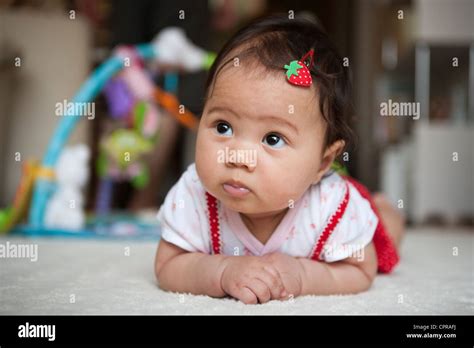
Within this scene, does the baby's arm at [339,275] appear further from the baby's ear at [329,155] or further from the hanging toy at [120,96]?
the hanging toy at [120,96]

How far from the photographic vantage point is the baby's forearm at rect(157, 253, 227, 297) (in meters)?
0.80

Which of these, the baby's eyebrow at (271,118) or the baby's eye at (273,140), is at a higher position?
the baby's eyebrow at (271,118)

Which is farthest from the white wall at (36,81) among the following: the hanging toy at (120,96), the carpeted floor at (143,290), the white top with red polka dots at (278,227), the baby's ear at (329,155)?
the baby's ear at (329,155)

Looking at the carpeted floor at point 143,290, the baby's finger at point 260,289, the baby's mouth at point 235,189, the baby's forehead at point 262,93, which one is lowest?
the carpeted floor at point 143,290

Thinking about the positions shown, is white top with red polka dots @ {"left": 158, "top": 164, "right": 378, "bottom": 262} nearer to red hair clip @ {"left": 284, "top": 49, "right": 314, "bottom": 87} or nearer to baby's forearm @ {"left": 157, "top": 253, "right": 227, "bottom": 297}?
baby's forearm @ {"left": 157, "top": 253, "right": 227, "bottom": 297}

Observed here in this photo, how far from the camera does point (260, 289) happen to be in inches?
29.7

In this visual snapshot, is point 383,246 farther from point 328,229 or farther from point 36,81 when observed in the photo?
point 36,81

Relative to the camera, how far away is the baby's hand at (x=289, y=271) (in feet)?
2.61

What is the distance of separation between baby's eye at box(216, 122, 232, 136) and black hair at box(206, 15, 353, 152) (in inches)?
2.6

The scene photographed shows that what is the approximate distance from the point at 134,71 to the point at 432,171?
149cm

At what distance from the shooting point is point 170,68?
2.02 m

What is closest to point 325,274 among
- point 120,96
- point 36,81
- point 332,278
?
point 332,278

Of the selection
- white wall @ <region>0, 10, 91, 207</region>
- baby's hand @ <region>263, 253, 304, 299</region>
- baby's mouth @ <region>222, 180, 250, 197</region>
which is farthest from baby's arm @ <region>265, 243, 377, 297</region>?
white wall @ <region>0, 10, 91, 207</region>

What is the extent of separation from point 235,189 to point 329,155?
0.60 feet
